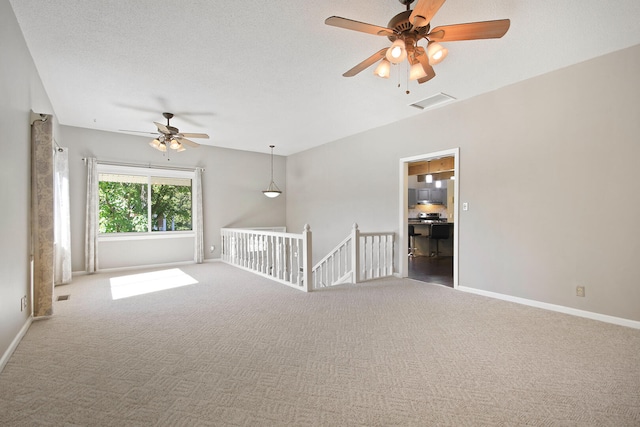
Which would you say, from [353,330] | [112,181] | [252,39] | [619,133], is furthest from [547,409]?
[112,181]

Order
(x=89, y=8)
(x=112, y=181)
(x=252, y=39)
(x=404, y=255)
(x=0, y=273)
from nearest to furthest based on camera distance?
(x=0, y=273)
(x=89, y=8)
(x=252, y=39)
(x=404, y=255)
(x=112, y=181)

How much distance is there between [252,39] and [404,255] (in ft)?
12.9

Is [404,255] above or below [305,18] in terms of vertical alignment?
below

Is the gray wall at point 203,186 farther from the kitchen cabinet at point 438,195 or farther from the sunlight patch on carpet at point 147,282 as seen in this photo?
the kitchen cabinet at point 438,195

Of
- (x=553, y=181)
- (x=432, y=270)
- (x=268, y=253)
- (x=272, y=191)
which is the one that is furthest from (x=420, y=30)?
(x=272, y=191)

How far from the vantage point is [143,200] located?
6.30 metres

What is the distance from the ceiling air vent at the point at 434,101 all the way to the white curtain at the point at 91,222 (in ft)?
19.6

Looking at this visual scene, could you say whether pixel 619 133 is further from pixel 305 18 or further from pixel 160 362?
pixel 160 362

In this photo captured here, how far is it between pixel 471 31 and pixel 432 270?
4812 mm

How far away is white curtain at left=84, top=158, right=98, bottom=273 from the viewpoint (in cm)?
550

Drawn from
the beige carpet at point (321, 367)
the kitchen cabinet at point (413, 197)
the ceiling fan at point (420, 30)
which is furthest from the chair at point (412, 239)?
the ceiling fan at point (420, 30)

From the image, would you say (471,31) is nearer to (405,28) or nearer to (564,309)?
(405,28)

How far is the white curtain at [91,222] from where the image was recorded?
18.0 feet

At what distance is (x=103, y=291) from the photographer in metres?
4.31
